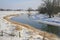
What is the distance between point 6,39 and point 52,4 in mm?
39598

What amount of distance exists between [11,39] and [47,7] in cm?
3715

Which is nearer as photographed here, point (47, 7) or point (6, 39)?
point (6, 39)

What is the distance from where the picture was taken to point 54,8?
155 feet

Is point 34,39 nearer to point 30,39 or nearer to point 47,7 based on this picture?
point 30,39

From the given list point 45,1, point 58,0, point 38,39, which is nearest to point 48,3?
point 45,1

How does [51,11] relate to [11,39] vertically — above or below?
below

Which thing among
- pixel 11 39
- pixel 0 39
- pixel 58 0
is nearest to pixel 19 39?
pixel 11 39

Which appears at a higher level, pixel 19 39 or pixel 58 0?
pixel 19 39

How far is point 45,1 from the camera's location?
47.4m

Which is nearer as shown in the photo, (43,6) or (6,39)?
(6,39)

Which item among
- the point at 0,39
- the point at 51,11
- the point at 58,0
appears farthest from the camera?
the point at 58,0

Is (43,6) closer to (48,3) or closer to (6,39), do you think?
(48,3)

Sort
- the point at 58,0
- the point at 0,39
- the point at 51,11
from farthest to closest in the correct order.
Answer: the point at 58,0 < the point at 51,11 < the point at 0,39

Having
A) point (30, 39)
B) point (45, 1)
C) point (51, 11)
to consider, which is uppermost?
point (30, 39)
